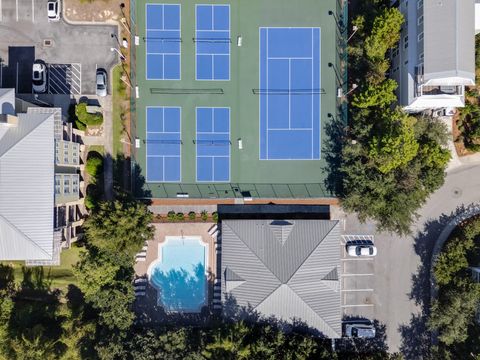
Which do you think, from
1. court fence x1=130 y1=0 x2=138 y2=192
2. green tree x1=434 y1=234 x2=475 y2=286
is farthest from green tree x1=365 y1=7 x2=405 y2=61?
court fence x1=130 y1=0 x2=138 y2=192

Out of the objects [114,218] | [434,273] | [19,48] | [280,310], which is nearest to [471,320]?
[434,273]

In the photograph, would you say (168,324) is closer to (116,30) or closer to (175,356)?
(175,356)

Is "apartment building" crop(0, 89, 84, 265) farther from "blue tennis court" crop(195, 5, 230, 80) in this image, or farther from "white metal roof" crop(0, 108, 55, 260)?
"blue tennis court" crop(195, 5, 230, 80)

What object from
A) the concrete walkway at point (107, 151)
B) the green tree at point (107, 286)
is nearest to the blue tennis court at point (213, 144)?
the concrete walkway at point (107, 151)

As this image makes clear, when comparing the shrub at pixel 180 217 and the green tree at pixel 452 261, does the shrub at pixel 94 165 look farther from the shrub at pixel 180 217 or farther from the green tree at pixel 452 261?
the green tree at pixel 452 261

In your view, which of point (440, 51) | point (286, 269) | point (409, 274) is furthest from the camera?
point (409, 274)

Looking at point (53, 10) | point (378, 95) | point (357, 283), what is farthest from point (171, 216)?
point (53, 10)

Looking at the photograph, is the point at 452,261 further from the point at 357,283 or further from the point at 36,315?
the point at 36,315

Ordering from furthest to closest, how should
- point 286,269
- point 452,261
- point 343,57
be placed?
point 343,57 < point 452,261 < point 286,269
